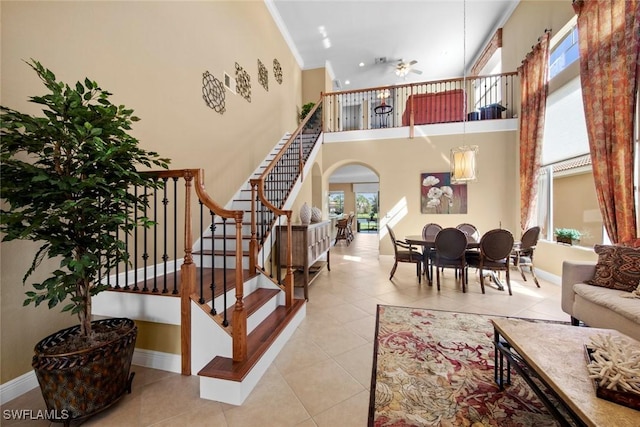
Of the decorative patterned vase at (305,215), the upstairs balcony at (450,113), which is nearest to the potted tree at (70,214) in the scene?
the decorative patterned vase at (305,215)

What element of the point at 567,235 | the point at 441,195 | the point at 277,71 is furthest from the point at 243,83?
the point at 567,235

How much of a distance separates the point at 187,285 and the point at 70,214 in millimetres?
792

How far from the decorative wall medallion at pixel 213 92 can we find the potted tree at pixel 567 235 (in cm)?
564

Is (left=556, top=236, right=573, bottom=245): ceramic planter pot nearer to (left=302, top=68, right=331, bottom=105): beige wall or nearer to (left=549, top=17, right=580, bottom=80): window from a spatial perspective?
(left=549, top=17, right=580, bottom=80): window

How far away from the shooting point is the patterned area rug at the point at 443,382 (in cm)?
148

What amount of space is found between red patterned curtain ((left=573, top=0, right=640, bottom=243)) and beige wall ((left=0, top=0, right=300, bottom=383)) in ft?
15.6

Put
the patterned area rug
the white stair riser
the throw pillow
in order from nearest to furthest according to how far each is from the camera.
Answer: the patterned area rug → the throw pillow → the white stair riser

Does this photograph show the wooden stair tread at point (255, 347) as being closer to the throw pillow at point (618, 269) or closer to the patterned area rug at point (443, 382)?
the patterned area rug at point (443, 382)

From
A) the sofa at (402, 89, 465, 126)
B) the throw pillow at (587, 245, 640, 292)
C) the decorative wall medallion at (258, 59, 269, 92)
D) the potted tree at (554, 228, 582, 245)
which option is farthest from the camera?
the sofa at (402, 89, 465, 126)

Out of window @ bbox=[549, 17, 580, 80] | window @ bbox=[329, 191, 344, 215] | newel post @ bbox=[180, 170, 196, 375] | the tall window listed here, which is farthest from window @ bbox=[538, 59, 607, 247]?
window @ bbox=[329, 191, 344, 215]

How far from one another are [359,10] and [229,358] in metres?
7.02

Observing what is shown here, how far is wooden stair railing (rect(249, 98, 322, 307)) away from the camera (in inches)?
110

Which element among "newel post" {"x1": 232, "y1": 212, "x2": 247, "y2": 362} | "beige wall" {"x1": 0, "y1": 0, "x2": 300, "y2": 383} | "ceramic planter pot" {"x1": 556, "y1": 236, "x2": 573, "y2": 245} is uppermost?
"beige wall" {"x1": 0, "y1": 0, "x2": 300, "y2": 383}

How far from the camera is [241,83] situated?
4.50 metres
